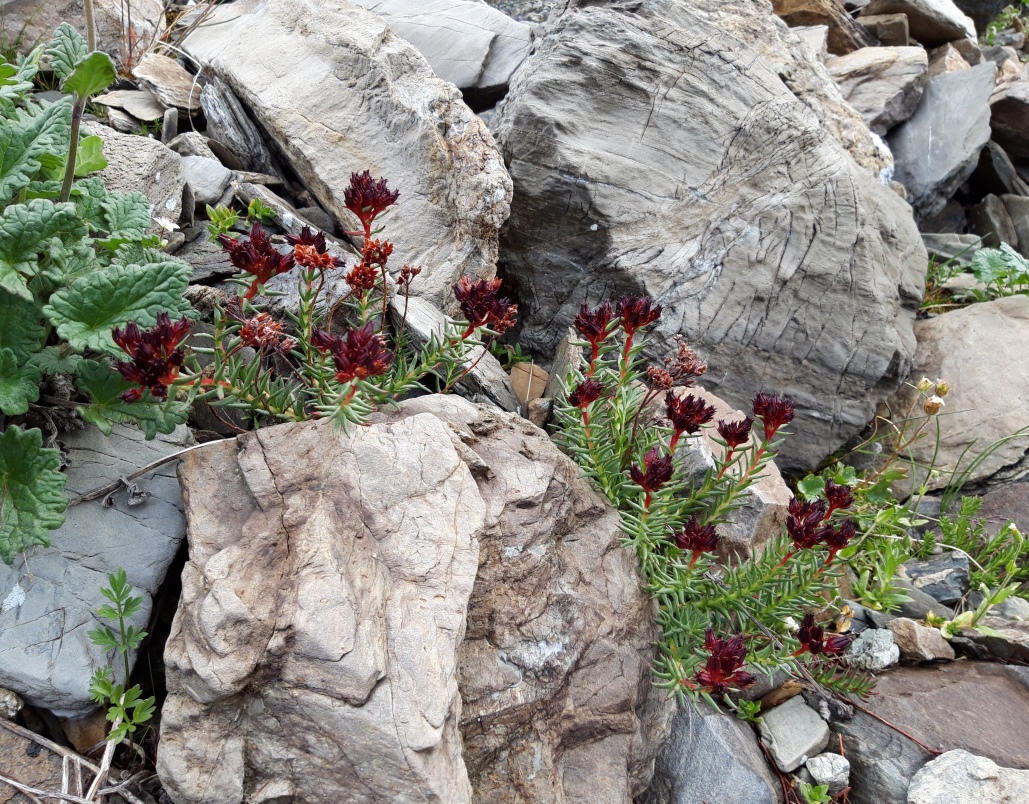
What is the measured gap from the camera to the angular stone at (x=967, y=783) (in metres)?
3.22

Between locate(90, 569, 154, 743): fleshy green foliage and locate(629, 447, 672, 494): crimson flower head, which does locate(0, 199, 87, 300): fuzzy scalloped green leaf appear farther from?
locate(629, 447, 672, 494): crimson flower head

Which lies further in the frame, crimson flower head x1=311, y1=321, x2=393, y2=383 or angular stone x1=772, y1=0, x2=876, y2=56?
angular stone x1=772, y1=0, x2=876, y2=56

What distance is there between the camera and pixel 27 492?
9.09 ft

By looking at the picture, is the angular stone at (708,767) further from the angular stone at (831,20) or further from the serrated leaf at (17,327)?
the angular stone at (831,20)

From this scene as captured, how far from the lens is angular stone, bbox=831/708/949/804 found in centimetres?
341

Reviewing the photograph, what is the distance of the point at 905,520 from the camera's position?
15.7 ft

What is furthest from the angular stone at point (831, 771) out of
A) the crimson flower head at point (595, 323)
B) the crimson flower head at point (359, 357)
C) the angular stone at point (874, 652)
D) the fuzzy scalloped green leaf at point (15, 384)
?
the fuzzy scalloped green leaf at point (15, 384)

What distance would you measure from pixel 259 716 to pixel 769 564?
6.48ft

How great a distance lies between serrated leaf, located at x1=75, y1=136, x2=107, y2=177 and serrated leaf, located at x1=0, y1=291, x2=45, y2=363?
2.78 feet

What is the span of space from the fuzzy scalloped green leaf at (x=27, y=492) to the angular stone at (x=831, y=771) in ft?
9.88

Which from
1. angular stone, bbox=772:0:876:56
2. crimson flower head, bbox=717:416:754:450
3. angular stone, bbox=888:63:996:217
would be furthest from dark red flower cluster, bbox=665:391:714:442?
angular stone, bbox=772:0:876:56

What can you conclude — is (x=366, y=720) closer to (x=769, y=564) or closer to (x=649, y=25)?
(x=769, y=564)

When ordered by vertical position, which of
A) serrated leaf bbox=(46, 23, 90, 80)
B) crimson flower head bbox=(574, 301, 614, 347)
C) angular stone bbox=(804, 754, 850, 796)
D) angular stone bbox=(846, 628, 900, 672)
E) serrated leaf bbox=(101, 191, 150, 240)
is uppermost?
serrated leaf bbox=(46, 23, 90, 80)

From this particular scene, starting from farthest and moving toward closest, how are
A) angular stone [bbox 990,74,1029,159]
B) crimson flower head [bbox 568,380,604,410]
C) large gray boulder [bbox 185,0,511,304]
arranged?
angular stone [bbox 990,74,1029,159]
large gray boulder [bbox 185,0,511,304]
crimson flower head [bbox 568,380,604,410]
